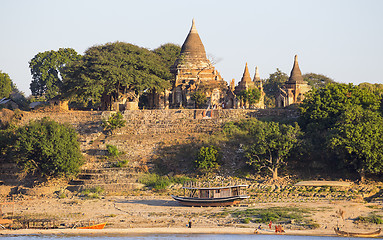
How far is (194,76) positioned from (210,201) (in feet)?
99.3

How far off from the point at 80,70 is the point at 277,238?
3500 centimetres

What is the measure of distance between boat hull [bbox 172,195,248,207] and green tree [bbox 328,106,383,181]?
9012 millimetres

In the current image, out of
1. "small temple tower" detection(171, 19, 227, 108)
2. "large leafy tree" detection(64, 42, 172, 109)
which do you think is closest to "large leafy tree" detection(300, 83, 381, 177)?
"small temple tower" detection(171, 19, 227, 108)

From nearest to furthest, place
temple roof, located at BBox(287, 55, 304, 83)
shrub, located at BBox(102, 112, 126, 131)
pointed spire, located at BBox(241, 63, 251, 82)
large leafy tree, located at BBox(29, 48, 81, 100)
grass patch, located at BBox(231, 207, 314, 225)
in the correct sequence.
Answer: grass patch, located at BBox(231, 207, 314, 225) → shrub, located at BBox(102, 112, 126, 131) → pointed spire, located at BBox(241, 63, 251, 82) → temple roof, located at BBox(287, 55, 304, 83) → large leafy tree, located at BBox(29, 48, 81, 100)

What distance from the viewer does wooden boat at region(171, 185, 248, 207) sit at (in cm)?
→ 4703

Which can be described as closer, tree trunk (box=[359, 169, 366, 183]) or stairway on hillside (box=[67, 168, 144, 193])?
tree trunk (box=[359, 169, 366, 183])

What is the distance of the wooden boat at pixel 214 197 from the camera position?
154 ft

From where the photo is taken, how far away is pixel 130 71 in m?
68.0

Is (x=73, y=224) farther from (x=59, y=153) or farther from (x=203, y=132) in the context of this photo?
(x=203, y=132)

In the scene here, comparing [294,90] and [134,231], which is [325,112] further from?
[134,231]

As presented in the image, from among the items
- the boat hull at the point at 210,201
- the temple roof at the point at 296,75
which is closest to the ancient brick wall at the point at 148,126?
the boat hull at the point at 210,201

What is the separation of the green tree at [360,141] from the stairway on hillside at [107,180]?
14.9 m

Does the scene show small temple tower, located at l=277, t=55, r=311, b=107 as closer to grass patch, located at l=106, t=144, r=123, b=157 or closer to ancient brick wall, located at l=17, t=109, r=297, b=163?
ancient brick wall, located at l=17, t=109, r=297, b=163

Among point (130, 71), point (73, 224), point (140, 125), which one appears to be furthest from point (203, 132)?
point (73, 224)
